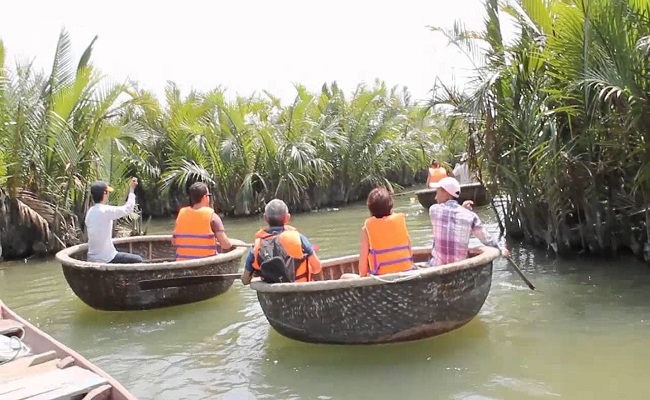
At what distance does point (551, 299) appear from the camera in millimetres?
7305

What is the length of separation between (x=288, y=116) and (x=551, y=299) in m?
12.4

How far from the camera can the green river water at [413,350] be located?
5.02m

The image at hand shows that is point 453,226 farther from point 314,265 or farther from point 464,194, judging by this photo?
point 464,194

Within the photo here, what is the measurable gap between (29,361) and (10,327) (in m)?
0.94

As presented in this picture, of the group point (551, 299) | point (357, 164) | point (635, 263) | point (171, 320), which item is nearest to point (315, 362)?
point (171, 320)

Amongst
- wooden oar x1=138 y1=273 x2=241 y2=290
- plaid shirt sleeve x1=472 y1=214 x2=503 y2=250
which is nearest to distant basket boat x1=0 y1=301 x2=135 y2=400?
wooden oar x1=138 y1=273 x2=241 y2=290

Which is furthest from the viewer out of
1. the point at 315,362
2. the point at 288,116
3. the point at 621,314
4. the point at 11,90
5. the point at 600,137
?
the point at 288,116

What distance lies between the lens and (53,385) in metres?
4.09

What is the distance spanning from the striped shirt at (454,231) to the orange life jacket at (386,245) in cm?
54

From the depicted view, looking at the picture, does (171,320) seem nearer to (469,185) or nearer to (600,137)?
(600,137)

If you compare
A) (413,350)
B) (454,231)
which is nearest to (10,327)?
(413,350)

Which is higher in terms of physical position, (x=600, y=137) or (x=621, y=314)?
(x=600, y=137)

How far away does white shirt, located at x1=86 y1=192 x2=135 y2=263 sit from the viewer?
766 cm

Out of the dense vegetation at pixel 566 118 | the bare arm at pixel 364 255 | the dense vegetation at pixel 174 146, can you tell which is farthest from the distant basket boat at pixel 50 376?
the dense vegetation at pixel 174 146
